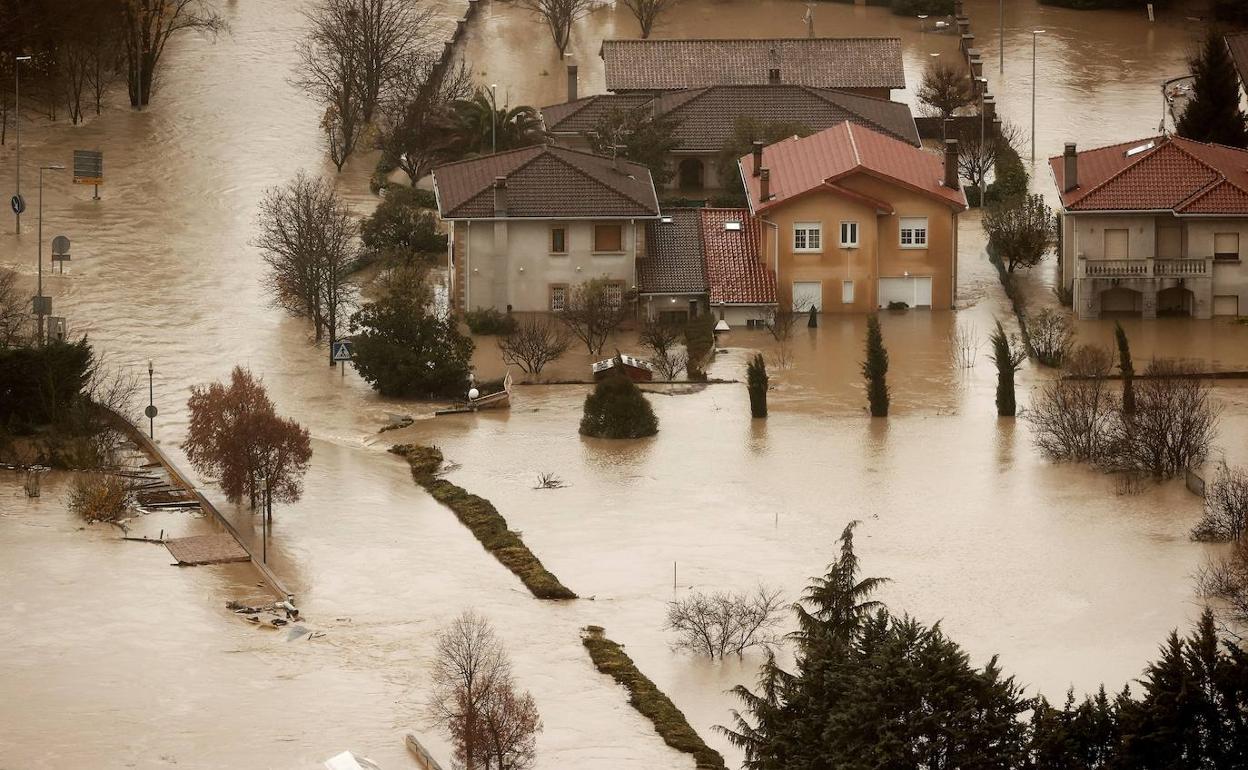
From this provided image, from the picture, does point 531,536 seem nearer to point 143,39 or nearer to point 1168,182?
point 1168,182

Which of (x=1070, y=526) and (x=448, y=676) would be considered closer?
(x=448, y=676)

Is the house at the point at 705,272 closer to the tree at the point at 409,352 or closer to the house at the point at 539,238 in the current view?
the house at the point at 539,238

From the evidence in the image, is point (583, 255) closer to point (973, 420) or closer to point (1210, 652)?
point (973, 420)

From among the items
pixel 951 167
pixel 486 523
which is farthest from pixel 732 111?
pixel 486 523

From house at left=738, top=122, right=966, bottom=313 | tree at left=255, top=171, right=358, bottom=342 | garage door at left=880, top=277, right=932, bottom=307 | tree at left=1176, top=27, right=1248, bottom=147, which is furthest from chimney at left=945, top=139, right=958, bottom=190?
tree at left=255, top=171, right=358, bottom=342

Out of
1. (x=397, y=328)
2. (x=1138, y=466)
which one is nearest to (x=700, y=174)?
(x=397, y=328)

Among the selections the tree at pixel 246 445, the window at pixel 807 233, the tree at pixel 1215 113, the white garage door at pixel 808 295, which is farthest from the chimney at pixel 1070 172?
the tree at pixel 246 445
